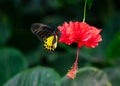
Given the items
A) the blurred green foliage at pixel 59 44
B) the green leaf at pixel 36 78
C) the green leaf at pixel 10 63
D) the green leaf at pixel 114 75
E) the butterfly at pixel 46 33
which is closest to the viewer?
the butterfly at pixel 46 33

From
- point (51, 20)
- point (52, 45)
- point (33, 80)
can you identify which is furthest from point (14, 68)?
point (52, 45)

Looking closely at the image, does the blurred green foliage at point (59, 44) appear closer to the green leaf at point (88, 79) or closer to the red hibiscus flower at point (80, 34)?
the green leaf at point (88, 79)

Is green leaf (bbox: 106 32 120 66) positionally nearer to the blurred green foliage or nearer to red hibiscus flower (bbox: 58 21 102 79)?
the blurred green foliage

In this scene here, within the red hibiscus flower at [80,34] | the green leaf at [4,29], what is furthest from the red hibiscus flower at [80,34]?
the green leaf at [4,29]

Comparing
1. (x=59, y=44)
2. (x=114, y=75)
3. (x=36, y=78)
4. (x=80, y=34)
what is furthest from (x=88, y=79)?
(x=59, y=44)

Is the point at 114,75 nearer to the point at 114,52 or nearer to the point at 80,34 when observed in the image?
the point at 114,52

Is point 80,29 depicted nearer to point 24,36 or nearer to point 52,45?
point 52,45
